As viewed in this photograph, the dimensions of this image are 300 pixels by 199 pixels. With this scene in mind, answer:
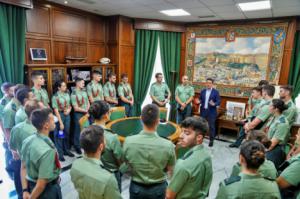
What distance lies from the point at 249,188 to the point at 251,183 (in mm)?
34

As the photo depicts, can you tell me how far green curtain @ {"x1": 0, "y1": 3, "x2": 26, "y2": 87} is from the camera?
3.42m

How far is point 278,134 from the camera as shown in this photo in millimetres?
2627

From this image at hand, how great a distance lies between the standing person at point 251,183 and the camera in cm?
133

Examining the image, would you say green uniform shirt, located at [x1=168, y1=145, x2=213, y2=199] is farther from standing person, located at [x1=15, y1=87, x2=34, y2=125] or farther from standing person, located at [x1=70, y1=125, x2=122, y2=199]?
standing person, located at [x1=15, y1=87, x2=34, y2=125]

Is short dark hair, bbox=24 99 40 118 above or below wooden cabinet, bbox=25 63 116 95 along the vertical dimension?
below

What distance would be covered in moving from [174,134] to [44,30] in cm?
335

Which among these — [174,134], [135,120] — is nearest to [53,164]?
[174,134]

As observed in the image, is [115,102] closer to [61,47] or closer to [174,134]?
[61,47]

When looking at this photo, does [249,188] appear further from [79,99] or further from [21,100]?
[79,99]

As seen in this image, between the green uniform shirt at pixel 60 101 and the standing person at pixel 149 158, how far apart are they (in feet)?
8.44

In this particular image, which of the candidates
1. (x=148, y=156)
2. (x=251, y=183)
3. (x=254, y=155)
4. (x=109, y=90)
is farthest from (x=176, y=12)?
(x=251, y=183)

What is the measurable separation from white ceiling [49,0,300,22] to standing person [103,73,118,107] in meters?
1.53

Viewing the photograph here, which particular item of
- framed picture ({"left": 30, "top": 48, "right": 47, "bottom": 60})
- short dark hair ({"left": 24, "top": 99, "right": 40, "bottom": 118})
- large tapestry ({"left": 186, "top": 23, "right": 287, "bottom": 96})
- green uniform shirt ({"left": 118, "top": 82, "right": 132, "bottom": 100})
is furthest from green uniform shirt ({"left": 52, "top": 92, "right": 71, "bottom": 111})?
large tapestry ({"left": 186, "top": 23, "right": 287, "bottom": 96})

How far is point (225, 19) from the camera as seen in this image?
540cm
